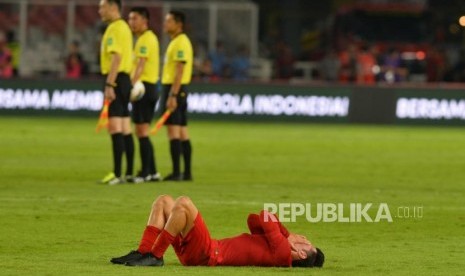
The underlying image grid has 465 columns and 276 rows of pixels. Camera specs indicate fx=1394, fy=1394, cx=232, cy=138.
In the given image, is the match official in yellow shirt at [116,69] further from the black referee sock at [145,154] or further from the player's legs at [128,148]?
the black referee sock at [145,154]

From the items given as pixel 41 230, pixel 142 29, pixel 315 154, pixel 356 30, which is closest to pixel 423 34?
pixel 356 30

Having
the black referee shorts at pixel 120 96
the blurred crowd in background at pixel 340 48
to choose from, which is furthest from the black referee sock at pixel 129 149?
the blurred crowd in background at pixel 340 48

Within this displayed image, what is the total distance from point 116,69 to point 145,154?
1358 millimetres

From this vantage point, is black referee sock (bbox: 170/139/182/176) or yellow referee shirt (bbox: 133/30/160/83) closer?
yellow referee shirt (bbox: 133/30/160/83)

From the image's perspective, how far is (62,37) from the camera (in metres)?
38.3

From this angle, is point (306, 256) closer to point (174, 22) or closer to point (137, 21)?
point (174, 22)

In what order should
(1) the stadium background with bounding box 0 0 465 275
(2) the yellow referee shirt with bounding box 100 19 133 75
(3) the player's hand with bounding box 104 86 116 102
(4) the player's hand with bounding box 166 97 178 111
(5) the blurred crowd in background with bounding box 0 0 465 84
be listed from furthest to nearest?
1. (5) the blurred crowd in background with bounding box 0 0 465 84
2. (4) the player's hand with bounding box 166 97 178 111
3. (2) the yellow referee shirt with bounding box 100 19 133 75
4. (3) the player's hand with bounding box 104 86 116 102
5. (1) the stadium background with bounding box 0 0 465 275

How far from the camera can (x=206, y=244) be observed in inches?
440

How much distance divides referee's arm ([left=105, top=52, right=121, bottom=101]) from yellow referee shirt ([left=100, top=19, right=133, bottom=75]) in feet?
0.34

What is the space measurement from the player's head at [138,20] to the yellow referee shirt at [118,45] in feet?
0.83

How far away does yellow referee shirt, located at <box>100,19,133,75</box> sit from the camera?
18.7 metres

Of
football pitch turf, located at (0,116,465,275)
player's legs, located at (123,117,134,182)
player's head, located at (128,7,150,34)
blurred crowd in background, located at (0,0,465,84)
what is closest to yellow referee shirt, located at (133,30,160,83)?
player's head, located at (128,7,150,34)

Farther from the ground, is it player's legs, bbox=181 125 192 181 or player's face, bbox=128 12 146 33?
player's face, bbox=128 12 146 33

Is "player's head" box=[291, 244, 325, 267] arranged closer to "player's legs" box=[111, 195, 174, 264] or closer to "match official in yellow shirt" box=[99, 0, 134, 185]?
"player's legs" box=[111, 195, 174, 264]
